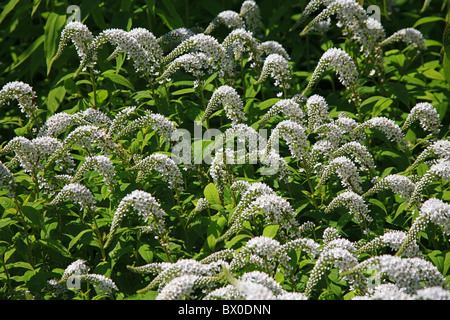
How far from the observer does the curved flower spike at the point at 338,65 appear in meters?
4.25

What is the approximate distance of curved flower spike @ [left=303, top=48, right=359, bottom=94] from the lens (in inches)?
167

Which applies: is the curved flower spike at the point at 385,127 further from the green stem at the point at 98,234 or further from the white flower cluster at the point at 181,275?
the green stem at the point at 98,234

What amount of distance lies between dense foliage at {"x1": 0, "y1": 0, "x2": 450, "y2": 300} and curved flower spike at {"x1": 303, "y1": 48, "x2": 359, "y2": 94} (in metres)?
0.02

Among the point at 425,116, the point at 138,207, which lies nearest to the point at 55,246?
the point at 138,207

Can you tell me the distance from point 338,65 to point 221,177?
150 cm

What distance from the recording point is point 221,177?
385cm

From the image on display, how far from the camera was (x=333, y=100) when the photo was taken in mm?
5121

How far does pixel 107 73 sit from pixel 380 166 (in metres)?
2.68

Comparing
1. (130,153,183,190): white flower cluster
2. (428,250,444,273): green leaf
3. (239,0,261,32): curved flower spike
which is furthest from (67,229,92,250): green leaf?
(239,0,261,32): curved flower spike

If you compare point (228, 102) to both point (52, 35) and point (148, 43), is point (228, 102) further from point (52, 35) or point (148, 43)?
point (52, 35)

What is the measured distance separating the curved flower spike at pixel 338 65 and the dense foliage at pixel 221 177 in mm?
19

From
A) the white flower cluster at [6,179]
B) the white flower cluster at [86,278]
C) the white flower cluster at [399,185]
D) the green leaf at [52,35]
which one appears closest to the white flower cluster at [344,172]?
the white flower cluster at [399,185]
